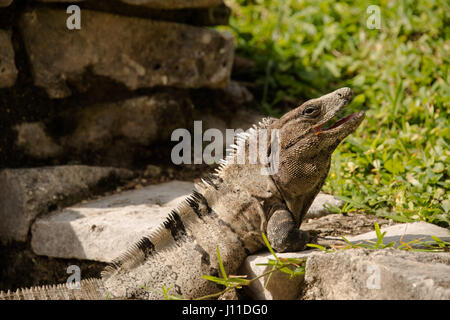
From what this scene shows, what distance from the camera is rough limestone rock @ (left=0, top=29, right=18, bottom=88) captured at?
4.65m

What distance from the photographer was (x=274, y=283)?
10.6 ft

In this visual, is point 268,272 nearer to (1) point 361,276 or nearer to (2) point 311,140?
A: (1) point 361,276

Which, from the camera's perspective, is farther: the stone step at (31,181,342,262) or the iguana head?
the stone step at (31,181,342,262)

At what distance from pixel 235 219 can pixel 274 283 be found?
1.85 ft

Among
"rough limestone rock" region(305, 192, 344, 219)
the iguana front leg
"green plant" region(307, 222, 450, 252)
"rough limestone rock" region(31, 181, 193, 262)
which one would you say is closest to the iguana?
the iguana front leg

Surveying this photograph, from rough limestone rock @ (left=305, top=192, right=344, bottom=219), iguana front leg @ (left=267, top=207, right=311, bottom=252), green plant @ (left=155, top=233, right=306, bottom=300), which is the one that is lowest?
rough limestone rock @ (left=305, top=192, right=344, bottom=219)

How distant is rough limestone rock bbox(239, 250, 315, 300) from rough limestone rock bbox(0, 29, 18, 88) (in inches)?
117

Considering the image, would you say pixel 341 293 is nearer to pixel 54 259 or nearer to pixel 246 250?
pixel 246 250

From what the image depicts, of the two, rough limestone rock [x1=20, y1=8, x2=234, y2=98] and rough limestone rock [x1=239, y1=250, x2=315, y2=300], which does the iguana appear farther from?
rough limestone rock [x1=20, y1=8, x2=234, y2=98]

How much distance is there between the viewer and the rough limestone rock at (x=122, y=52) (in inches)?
195

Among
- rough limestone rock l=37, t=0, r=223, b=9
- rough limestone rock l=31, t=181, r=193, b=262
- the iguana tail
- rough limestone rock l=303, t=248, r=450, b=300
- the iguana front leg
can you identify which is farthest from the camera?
rough limestone rock l=37, t=0, r=223, b=9

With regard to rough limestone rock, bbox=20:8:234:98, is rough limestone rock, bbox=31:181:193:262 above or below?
below

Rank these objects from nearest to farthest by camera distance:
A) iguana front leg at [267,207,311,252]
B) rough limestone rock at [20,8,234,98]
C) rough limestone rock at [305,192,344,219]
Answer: iguana front leg at [267,207,311,252] < rough limestone rock at [305,192,344,219] < rough limestone rock at [20,8,234,98]

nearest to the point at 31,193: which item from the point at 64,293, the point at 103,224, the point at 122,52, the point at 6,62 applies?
the point at 103,224
